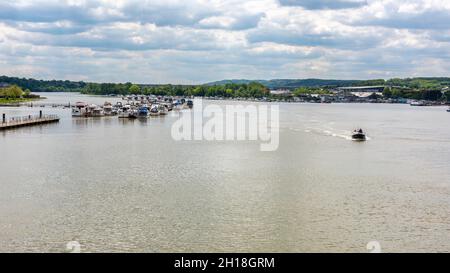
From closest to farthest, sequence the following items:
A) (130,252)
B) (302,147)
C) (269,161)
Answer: (130,252), (269,161), (302,147)

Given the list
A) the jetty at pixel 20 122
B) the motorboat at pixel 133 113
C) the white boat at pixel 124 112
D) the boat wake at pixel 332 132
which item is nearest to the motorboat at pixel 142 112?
the motorboat at pixel 133 113

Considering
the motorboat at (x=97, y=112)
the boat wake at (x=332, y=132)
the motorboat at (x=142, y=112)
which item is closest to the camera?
the boat wake at (x=332, y=132)

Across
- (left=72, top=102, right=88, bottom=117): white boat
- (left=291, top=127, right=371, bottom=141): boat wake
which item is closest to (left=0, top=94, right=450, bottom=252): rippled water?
(left=291, top=127, right=371, bottom=141): boat wake

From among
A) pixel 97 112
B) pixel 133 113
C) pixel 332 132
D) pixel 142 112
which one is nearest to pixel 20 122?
pixel 133 113

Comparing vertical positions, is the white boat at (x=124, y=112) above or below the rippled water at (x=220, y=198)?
above

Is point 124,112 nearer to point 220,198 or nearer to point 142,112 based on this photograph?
point 142,112

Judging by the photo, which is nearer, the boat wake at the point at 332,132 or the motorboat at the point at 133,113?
the boat wake at the point at 332,132

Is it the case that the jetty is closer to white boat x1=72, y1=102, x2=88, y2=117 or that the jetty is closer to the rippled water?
white boat x1=72, y1=102, x2=88, y2=117

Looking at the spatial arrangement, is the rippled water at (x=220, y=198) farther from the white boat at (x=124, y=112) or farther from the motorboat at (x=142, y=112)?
the motorboat at (x=142, y=112)
